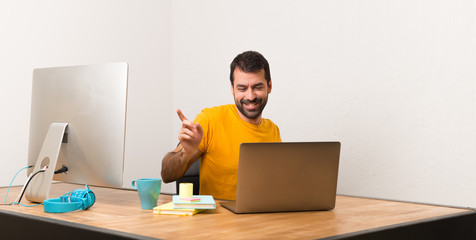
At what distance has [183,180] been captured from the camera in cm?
226

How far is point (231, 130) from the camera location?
216cm

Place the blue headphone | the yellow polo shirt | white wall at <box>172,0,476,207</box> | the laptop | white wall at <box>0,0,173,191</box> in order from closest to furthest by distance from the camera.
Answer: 1. the laptop
2. the blue headphone
3. the yellow polo shirt
4. white wall at <box>172,0,476,207</box>
5. white wall at <box>0,0,173,191</box>

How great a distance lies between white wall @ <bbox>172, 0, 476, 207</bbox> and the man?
69 cm

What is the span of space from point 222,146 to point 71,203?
0.78 metres

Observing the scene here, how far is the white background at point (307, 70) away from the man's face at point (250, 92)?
0.73 metres

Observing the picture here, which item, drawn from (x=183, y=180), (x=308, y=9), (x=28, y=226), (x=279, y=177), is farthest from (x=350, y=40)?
(x=28, y=226)

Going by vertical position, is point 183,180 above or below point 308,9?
below

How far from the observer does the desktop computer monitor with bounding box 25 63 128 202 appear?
1.60 metres

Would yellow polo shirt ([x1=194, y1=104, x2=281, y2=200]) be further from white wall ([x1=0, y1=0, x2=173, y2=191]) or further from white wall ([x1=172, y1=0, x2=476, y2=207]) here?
white wall ([x1=0, y1=0, x2=173, y2=191])

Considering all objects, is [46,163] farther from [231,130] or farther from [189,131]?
[231,130]

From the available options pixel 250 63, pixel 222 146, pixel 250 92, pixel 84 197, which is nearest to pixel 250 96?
pixel 250 92

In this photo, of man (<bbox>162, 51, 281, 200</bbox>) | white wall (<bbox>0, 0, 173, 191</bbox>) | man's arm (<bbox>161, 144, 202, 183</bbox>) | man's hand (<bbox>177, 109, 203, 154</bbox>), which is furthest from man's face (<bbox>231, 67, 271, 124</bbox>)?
white wall (<bbox>0, 0, 173, 191</bbox>)

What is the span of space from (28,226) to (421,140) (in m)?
1.81

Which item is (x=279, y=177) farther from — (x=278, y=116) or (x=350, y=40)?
(x=278, y=116)
